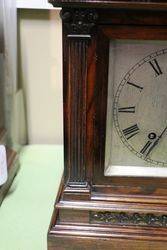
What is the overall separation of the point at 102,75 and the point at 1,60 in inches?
17.2

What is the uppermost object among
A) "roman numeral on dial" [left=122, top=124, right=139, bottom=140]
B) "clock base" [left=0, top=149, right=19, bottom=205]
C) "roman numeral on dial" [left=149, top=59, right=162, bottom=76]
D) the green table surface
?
"roman numeral on dial" [left=149, top=59, right=162, bottom=76]

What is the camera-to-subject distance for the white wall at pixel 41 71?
3.65 feet

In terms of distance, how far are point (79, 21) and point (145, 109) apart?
20 centimetres

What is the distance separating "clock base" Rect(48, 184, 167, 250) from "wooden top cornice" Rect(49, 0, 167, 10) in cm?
35

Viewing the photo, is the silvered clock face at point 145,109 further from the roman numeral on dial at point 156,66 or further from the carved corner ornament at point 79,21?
the carved corner ornament at point 79,21

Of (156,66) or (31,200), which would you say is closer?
(156,66)

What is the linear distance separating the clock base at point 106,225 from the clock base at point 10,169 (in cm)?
24

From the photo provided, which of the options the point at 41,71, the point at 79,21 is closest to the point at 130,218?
the point at 79,21

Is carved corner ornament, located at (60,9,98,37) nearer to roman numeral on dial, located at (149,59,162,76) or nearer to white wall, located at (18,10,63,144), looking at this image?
roman numeral on dial, located at (149,59,162,76)

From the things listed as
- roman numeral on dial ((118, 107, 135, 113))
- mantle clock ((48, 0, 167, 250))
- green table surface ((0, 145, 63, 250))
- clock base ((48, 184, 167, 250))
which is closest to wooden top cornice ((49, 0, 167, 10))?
A: mantle clock ((48, 0, 167, 250))

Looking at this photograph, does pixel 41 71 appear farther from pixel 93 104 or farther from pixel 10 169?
pixel 93 104

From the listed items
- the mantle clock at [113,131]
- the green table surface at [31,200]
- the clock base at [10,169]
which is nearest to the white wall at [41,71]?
the green table surface at [31,200]

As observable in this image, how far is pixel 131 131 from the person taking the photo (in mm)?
724

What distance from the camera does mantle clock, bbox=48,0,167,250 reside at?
2.11 feet
